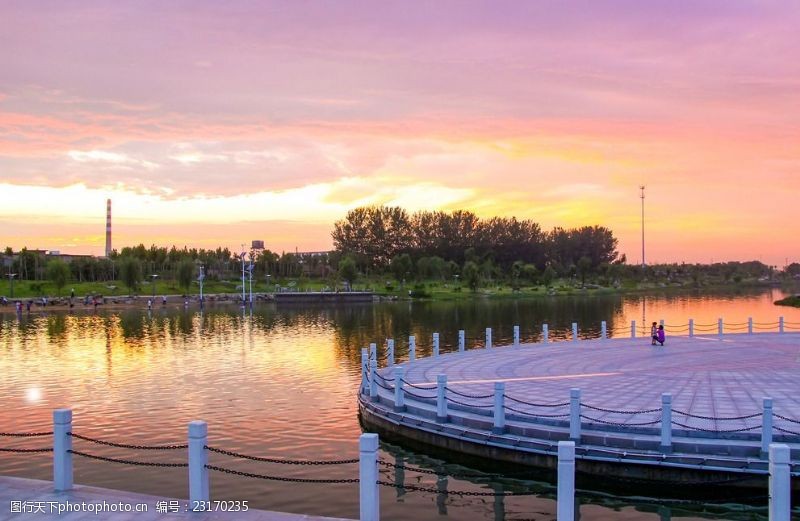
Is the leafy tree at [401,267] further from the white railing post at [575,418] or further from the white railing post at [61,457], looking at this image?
the white railing post at [61,457]

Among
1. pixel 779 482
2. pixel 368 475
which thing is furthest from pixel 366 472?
pixel 779 482

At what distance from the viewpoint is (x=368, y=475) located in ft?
34.9

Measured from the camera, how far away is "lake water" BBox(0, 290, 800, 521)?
15000 mm

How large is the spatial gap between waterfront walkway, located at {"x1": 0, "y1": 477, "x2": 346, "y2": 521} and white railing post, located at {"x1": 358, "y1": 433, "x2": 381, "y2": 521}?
1.91ft

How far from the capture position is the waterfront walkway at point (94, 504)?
1052 centimetres

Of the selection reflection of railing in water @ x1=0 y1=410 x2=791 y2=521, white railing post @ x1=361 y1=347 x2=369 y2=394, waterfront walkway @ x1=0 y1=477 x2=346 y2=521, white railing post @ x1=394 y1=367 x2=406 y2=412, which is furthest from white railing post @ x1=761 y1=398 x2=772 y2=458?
white railing post @ x1=361 y1=347 x2=369 y2=394

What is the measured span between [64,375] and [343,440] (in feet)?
61.9

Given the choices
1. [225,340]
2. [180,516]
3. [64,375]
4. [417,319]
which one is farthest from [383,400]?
[417,319]

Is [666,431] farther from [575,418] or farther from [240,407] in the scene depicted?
[240,407]

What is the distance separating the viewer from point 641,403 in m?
18.8

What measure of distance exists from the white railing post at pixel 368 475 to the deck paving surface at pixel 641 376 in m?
7.73

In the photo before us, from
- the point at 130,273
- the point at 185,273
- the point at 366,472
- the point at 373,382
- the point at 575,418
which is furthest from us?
the point at 185,273

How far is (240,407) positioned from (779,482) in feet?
61.5

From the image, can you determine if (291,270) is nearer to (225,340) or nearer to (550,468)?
(225,340)
